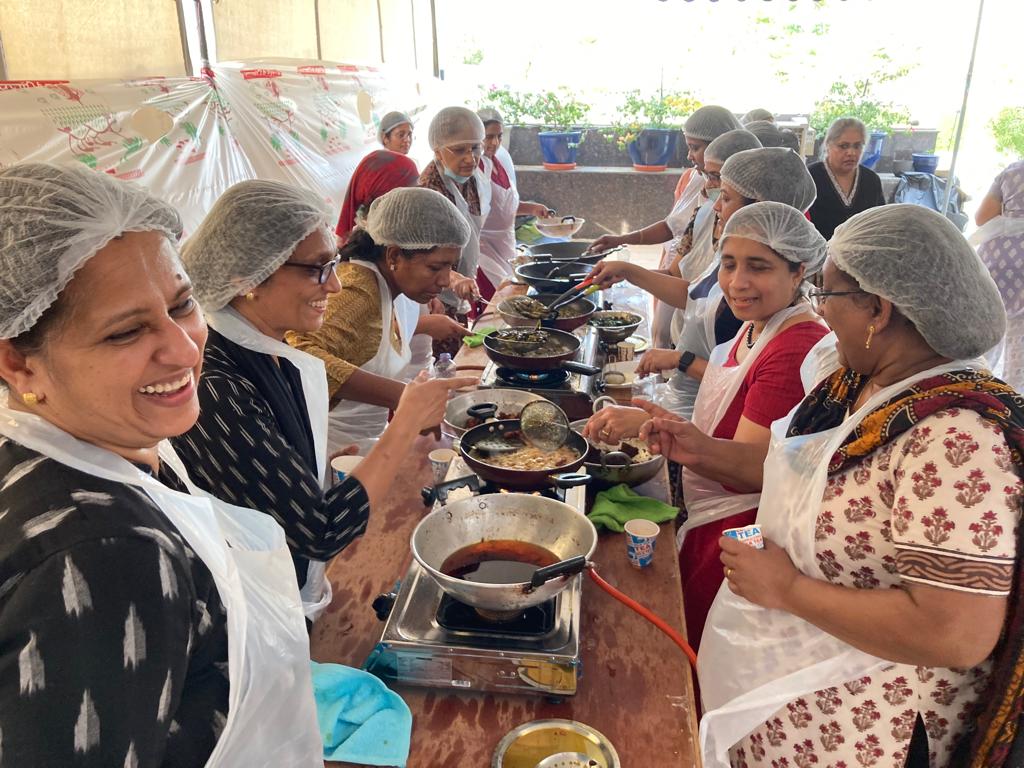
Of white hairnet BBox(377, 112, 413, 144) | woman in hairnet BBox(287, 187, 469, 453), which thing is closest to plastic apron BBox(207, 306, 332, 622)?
woman in hairnet BBox(287, 187, 469, 453)

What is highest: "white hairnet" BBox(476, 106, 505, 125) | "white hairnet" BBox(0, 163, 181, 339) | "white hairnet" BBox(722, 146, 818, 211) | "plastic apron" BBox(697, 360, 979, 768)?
"white hairnet" BBox(476, 106, 505, 125)

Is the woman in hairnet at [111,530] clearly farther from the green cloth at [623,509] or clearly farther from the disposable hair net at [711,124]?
the disposable hair net at [711,124]

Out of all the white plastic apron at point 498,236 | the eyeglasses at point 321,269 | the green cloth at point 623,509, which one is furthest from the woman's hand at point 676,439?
the white plastic apron at point 498,236

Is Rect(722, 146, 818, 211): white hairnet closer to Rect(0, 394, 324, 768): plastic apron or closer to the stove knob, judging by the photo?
the stove knob

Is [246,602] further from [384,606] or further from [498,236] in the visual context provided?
[498,236]

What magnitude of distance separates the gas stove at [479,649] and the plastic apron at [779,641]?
0.40 meters

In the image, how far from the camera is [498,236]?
5715 mm

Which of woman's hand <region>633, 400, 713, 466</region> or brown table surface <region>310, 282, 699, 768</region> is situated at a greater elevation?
woman's hand <region>633, 400, 713, 466</region>

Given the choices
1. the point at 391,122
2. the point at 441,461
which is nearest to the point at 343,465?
the point at 441,461

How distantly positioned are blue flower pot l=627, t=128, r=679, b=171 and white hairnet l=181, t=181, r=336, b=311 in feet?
23.8

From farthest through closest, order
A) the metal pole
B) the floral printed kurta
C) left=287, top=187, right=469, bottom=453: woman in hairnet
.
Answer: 1. the metal pole
2. left=287, top=187, right=469, bottom=453: woman in hairnet
3. the floral printed kurta

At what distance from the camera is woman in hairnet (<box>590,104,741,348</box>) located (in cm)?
477

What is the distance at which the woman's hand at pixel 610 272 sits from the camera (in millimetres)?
3738

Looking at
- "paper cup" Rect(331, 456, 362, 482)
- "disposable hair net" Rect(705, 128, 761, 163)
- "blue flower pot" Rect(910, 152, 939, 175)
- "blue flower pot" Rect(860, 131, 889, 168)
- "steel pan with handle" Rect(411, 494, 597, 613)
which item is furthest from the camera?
"blue flower pot" Rect(860, 131, 889, 168)
